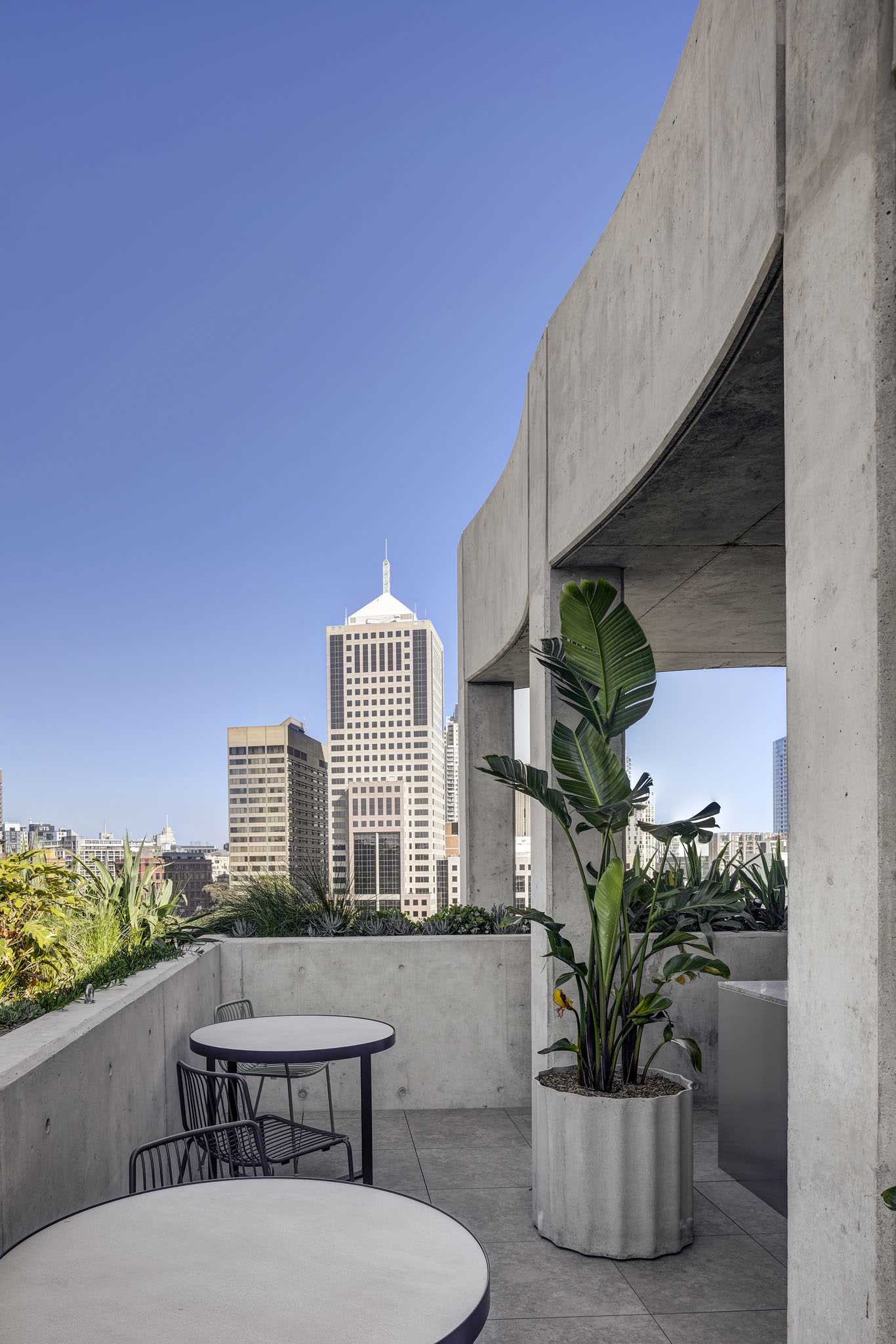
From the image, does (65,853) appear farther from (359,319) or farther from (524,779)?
(359,319)

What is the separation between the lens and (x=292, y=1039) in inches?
179

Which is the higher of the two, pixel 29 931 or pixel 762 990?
pixel 29 931

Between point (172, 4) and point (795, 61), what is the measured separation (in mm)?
29465

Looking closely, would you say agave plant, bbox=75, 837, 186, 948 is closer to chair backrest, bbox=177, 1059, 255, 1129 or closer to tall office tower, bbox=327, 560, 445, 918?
chair backrest, bbox=177, 1059, 255, 1129

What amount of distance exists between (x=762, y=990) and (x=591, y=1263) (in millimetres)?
1549

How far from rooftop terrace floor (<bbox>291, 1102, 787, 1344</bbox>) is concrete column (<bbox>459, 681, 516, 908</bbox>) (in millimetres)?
3328

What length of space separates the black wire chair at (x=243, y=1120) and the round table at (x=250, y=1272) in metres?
1.30

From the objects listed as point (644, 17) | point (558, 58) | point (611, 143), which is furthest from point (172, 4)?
point (644, 17)

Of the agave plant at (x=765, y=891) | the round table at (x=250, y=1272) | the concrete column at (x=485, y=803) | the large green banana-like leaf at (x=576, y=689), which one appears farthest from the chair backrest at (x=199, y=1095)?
the concrete column at (x=485, y=803)

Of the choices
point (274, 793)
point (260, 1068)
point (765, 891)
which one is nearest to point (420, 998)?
point (260, 1068)

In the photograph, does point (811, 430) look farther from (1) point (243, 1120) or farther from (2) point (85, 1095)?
(1) point (243, 1120)

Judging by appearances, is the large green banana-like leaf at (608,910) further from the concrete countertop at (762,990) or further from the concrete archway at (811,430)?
the concrete archway at (811,430)

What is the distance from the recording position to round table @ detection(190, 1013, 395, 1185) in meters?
4.28

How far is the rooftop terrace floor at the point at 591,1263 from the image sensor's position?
12.1ft
